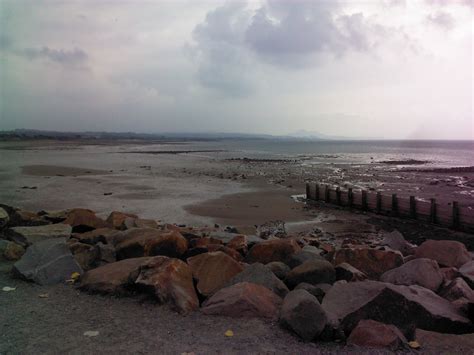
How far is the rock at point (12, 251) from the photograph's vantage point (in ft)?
29.4

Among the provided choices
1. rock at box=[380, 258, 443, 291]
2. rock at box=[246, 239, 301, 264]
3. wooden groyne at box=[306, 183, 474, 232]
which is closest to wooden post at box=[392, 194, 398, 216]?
wooden groyne at box=[306, 183, 474, 232]

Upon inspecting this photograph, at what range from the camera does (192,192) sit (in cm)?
2814

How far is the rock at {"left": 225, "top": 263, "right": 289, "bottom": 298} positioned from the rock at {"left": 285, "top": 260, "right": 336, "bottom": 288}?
0.53 meters

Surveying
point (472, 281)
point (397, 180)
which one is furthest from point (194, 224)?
point (397, 180)

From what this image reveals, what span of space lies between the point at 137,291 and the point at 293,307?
2.76 meters

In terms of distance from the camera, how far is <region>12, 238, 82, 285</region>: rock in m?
7.61

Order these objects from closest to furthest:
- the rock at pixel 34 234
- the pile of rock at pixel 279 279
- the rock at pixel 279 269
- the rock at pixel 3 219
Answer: the pile of rock at pixel 279 279 < the rock at pixel 279 269 < the rock at pixel 34 234 < the rock at pixel 3 219

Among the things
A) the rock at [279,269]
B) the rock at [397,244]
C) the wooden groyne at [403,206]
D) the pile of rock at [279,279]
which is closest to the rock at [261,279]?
the pile of rock at [279,279]

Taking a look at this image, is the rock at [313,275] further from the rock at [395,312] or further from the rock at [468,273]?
the rock at [468,273]

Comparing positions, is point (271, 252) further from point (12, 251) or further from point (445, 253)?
point (12, 251)

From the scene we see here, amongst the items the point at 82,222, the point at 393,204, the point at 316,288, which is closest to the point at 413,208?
the point at 393,204

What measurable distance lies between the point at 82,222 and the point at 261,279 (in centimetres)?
673

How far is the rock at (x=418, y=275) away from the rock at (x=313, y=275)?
1.16 m

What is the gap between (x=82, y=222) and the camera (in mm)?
11867
